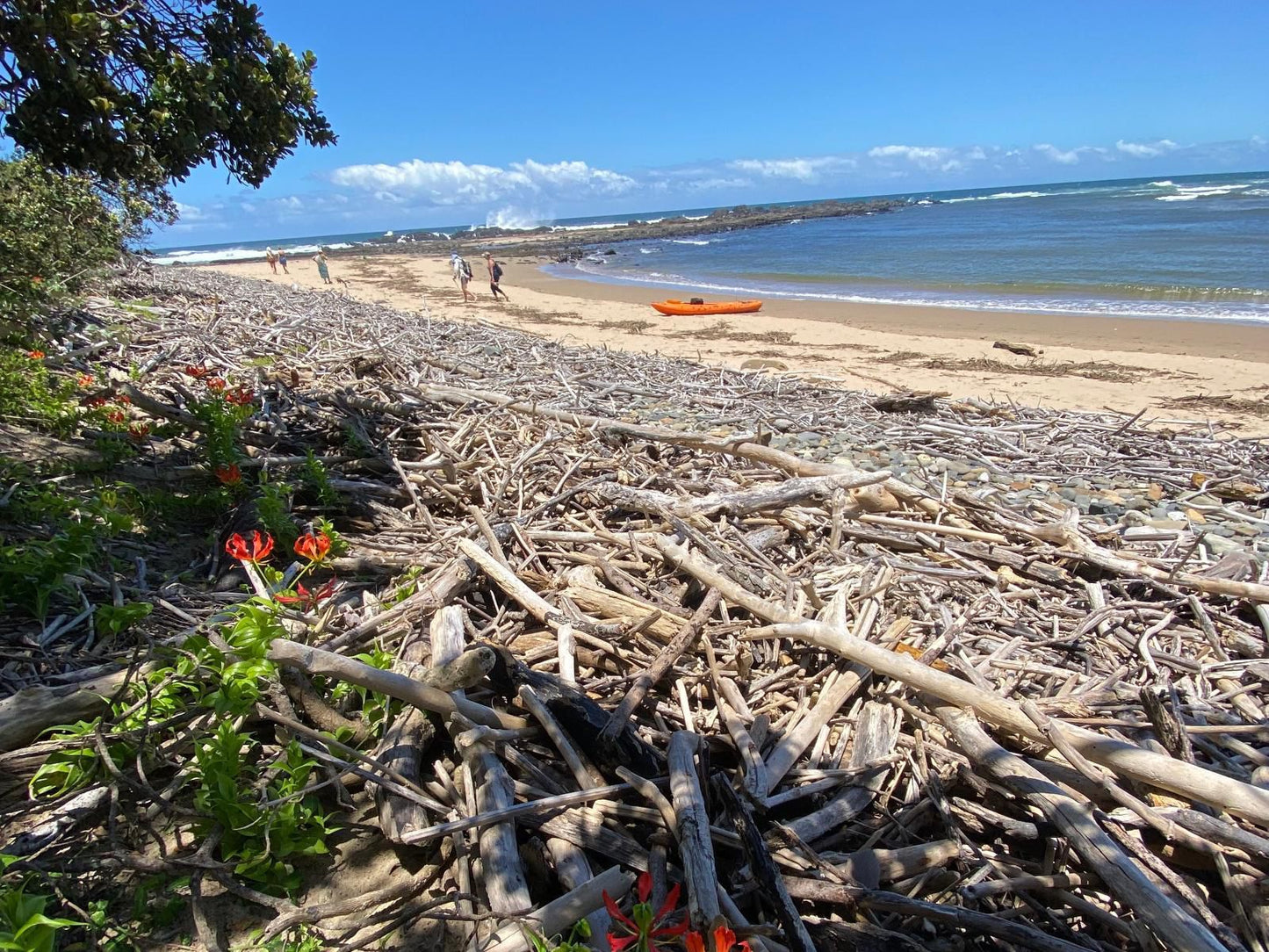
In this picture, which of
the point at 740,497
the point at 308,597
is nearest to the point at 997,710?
the point at 740,497

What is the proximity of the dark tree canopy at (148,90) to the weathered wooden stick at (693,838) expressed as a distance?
433cm

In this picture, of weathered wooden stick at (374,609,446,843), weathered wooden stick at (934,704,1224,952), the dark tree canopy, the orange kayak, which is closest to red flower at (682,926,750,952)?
weathered wooden stick at (374,609,446,843)

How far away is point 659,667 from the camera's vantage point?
2.59m

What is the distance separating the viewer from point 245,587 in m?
3.10

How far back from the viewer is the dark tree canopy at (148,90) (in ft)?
11.0

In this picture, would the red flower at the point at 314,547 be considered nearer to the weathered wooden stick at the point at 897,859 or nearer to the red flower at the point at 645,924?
the red flower at the point at 645,924

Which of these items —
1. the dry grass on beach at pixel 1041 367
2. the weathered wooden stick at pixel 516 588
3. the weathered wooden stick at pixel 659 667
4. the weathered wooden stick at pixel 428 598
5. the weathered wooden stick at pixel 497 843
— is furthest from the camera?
the dry grass on beach at pixel 1041 367

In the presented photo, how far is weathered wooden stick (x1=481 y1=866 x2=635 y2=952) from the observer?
1.58 meters

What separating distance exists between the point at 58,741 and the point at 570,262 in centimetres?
4482

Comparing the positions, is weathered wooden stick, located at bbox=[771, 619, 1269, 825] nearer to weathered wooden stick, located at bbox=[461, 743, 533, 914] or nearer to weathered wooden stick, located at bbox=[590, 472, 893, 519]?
weathered wooden stick, located at bbox=[590, 472, 893, 519]

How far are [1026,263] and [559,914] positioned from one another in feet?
103

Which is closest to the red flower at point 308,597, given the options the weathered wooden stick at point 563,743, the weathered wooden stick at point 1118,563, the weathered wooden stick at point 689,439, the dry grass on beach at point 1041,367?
the weathered wooden stick at point 563,743

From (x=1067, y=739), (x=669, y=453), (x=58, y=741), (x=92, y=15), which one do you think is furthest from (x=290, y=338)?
(x=1067, y=739)

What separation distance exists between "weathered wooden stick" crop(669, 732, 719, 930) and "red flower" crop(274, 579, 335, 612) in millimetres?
1642
